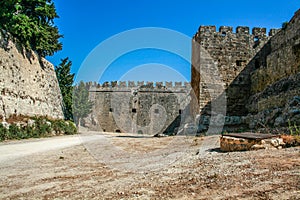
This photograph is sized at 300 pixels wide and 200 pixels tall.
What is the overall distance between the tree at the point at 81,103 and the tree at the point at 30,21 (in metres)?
9.61

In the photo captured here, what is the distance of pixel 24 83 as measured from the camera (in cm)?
1692

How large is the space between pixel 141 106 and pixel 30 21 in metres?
15.5

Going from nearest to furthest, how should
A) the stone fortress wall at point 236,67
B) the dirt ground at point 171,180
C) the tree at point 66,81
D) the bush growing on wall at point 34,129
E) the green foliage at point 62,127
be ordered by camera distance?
the dirt ground at point 171,180, the stone fortress wall at point 236,67, the bush growing on wall at point 34,129, the green foliage at point 62,127, the tree at point 66,81

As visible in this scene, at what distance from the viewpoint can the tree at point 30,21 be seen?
591 inches

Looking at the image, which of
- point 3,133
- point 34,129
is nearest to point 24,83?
point 34,129

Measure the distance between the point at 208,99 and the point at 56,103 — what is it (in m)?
15.4

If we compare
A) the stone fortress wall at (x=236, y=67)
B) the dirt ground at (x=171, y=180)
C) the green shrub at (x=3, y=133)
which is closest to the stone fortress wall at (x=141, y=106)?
the stone fortress wall at (x=236, y=67)

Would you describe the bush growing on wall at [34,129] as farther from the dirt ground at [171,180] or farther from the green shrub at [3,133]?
the dirt ground at [171,180]

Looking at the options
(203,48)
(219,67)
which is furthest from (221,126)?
(203,48)

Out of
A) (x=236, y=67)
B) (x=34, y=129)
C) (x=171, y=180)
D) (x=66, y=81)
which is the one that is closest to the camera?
(x=171, y=180)

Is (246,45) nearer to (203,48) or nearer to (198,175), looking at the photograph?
(203,48)

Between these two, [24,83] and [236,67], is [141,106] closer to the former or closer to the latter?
[24,83]

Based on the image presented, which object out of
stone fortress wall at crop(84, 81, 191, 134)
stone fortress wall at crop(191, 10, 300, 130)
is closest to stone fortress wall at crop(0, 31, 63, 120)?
stone fortress wall at crop(84, 81, 191, 134)

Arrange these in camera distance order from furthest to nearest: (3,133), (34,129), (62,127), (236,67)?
(62,127) < (34,129) < (236,67) < (3,133)
